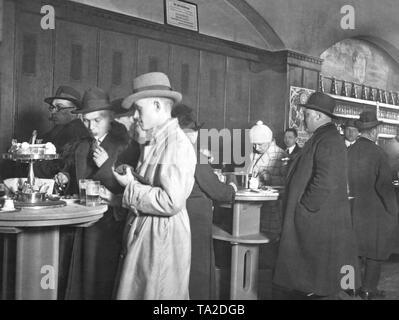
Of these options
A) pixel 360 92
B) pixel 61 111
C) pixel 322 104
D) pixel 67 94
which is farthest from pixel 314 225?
pixel 67 94

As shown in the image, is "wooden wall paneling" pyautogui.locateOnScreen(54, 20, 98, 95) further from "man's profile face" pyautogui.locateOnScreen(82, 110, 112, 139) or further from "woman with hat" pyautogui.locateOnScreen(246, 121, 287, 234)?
"woman with hat" pyautogui.locateOnScreen(246, 121, 287, 234)

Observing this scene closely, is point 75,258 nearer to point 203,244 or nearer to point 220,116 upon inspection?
point 203,244

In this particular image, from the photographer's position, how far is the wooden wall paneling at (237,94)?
11.2 ft

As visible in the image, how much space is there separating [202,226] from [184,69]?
184cm

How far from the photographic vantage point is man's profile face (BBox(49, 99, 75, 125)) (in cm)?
307

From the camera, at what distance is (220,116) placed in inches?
141

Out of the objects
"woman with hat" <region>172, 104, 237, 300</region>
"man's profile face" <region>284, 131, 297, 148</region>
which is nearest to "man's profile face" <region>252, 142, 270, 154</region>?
"man's profile face" <region>284, 131, 297, 148</region>

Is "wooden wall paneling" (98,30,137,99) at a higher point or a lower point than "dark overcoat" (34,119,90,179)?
higher

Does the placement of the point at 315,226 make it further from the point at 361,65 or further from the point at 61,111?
the point at 61,111

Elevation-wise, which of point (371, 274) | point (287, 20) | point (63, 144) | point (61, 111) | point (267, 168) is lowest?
point (371, 274)

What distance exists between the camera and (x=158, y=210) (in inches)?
67.1

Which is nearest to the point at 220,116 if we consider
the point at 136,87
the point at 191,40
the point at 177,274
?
the point at 191,40

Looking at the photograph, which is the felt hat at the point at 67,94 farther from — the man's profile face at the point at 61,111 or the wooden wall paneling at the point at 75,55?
the wooden wall paneling at the point at 75,55

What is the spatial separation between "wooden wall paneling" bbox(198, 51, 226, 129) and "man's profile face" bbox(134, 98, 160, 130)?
5.33ft
